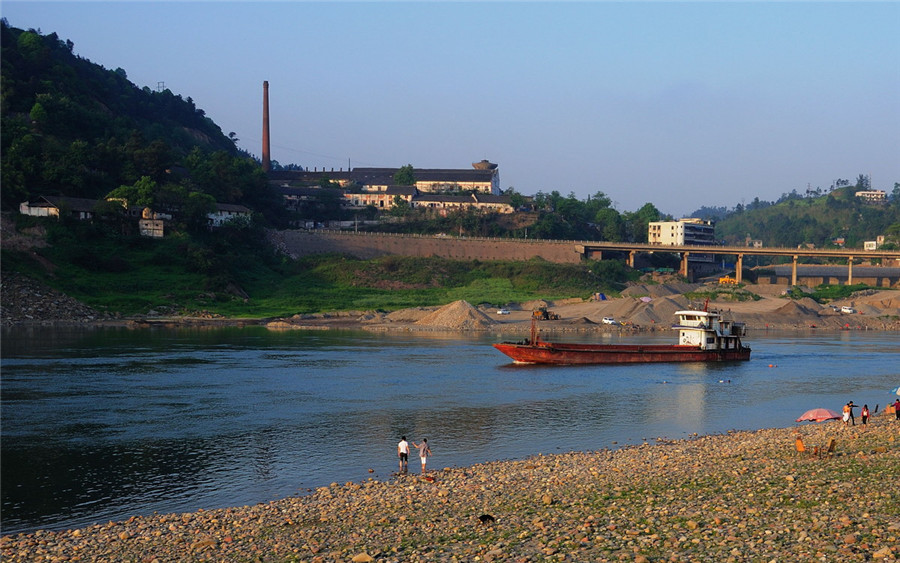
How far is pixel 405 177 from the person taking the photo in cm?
17762

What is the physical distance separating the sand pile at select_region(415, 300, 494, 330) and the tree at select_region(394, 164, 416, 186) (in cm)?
8558

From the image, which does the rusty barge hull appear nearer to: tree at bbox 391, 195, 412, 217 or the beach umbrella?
the beach umbrella

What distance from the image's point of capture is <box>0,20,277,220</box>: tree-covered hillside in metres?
113

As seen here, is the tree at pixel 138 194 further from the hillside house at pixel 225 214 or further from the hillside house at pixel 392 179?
the hillside house at pixel 392 179

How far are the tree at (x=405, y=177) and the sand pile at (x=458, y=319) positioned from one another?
85.6m

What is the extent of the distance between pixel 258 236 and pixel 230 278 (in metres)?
21.4

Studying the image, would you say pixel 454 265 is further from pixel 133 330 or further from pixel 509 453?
pixel 509 453

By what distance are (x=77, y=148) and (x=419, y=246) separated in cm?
5538

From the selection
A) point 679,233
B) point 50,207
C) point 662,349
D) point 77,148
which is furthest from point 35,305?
point 679,233

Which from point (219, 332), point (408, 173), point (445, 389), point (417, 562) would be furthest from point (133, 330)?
point (408, 173)

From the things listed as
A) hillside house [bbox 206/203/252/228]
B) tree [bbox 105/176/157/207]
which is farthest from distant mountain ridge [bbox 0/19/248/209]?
hillside house [bbox 206/203/252/228]

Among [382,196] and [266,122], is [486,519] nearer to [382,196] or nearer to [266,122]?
[382,196]

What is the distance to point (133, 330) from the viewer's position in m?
81.3

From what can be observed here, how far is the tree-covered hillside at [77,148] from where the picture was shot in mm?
113250
